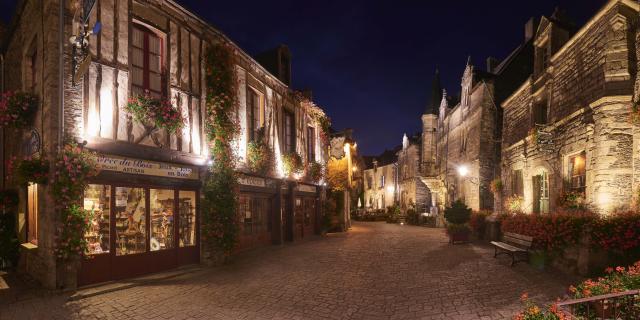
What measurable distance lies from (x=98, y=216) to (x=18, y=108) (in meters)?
2.86

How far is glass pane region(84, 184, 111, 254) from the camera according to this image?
6684 mm

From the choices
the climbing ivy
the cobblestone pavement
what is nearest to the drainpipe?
the cobblestone pavement

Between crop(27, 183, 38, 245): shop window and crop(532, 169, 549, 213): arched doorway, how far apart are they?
13.3 meters

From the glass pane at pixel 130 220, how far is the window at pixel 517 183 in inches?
458

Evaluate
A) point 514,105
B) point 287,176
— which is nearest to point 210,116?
A: point 287,176

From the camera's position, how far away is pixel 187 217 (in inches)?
343

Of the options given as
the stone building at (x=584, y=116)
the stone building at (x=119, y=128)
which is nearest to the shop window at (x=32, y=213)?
the stone building at (x=119, y=128)

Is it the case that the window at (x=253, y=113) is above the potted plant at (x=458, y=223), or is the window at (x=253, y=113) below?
above

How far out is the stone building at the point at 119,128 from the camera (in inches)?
254

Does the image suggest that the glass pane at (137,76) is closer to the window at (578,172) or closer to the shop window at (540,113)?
the window at (578,172)

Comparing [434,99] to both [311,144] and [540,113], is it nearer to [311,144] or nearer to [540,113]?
[311,144]

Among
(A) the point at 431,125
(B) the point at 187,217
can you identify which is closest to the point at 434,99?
(A) the point at 431,125

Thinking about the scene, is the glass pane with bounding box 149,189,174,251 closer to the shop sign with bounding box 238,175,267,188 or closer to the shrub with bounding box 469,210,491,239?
the shop sign with bounding box 238,175,267,188

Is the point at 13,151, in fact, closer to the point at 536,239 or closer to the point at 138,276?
the point at 138,276
